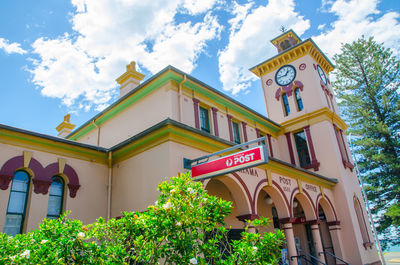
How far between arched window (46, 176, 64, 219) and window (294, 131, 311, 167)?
14.2 m

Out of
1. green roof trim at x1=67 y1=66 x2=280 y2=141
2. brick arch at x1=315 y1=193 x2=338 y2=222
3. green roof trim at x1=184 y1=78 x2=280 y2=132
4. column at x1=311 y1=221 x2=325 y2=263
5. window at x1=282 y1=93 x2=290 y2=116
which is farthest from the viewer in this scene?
window at x1=282 y1=93 x2=290 y2=116

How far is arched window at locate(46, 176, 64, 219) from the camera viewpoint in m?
9.78

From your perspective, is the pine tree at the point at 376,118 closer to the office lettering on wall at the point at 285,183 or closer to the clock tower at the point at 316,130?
the clock tower at the point at 316,130

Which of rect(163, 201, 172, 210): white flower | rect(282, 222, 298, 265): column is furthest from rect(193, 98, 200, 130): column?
rect(163, 201, 172, 210): white flower

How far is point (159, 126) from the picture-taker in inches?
366

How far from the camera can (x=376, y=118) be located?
90.8 feet

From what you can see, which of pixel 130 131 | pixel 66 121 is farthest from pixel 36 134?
pixel 66 121

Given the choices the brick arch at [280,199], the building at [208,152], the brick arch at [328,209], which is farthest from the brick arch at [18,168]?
the brick arch at [328,209]

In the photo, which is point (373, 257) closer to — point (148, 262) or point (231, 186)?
point (231, 186)

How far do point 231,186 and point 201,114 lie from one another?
4.66m

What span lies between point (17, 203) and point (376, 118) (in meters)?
28.5

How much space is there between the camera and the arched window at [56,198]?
9.78 m

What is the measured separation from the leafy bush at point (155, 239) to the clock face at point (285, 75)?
1718 centimetres

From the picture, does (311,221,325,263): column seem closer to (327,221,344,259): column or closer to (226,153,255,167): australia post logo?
(327,221,344,259): column
